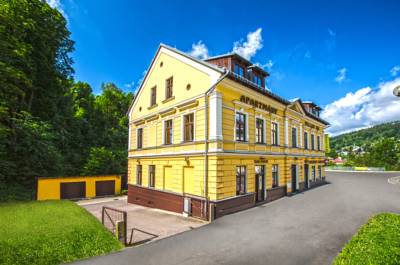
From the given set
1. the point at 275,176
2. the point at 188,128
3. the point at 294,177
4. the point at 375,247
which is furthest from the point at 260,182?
the point at 375,247

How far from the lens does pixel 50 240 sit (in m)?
8.95

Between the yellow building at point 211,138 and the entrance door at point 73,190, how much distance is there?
6425 millimetres

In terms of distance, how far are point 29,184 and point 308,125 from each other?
30160mm

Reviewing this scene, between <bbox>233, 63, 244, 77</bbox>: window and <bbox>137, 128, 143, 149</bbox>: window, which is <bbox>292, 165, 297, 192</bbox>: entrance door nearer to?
<bbox>233, 63, 244, 77</bbox>: window

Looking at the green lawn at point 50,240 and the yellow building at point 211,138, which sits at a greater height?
the yellow building at point 211,138

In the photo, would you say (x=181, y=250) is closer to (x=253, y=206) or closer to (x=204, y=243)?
(x=204, y=243)

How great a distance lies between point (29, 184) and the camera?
22.7 m

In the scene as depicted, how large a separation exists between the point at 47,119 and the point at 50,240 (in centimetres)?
2239

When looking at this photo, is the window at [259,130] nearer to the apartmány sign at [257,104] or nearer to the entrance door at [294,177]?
the apartmány sign at [257,104]

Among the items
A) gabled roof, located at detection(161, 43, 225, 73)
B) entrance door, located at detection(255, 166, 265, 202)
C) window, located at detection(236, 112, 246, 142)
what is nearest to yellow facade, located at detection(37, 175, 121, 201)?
gabled roof, located at detection(161, 43, 225, 73)

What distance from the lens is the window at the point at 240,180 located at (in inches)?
565

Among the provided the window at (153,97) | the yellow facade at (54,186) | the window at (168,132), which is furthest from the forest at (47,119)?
the window at (168,132)

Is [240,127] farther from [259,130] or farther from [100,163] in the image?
[100,163]

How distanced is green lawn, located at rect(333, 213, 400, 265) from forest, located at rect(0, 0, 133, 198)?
17.5 metres
